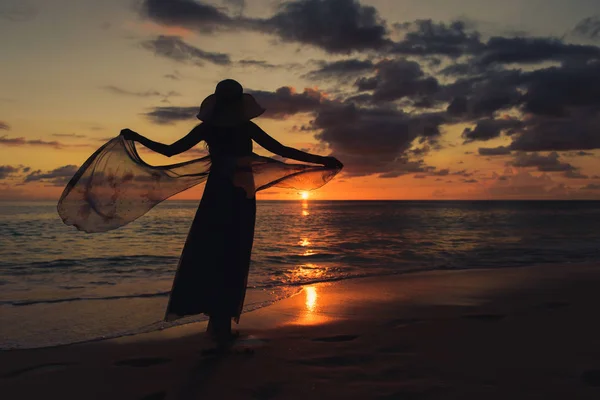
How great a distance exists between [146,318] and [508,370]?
14.5 ft

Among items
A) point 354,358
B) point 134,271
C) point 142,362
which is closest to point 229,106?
point 142,362

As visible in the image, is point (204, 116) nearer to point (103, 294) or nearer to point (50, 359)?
point (50, 359)

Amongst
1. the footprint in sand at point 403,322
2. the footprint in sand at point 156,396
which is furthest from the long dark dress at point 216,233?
the footprint in sand at point 403,322

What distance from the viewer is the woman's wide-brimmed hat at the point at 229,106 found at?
4.73 meters

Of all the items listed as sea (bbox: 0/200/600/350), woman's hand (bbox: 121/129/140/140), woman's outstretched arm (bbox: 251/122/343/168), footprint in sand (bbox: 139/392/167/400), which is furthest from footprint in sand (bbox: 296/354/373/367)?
woman's hand (bbox: 121/129/140/140)

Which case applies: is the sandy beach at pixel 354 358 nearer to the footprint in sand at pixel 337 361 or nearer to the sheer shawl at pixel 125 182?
the footprint in sand at pixel 337 361

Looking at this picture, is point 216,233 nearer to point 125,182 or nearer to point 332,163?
point 125,182

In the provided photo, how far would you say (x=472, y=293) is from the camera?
799cm

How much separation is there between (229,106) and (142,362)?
7.90ft

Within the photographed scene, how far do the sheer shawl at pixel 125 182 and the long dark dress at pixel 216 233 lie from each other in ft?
0.59

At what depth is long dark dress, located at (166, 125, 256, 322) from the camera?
192 inches

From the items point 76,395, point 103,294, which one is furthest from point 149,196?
point 103,294

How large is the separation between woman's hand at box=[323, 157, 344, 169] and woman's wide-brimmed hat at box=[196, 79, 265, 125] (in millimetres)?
961

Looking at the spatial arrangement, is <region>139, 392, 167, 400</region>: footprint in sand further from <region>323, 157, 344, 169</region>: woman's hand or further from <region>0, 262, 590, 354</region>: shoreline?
<region>323, 157, 344, 169</region>: woman's hand
